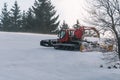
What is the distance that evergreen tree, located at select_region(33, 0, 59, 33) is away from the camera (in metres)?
69.4

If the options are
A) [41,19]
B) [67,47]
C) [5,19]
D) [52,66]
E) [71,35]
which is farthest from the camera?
[5,19]

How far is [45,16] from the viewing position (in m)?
71.8

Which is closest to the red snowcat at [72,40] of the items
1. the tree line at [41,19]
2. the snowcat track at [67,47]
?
the snowcat track at [67,47]

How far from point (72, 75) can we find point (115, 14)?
495cm

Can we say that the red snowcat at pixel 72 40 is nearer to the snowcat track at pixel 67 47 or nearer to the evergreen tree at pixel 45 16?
the snowcat track at pixel 67 47

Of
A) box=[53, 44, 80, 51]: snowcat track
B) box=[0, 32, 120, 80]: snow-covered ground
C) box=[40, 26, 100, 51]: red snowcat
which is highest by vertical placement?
box=[40, 26, 100, 51]: red snowcat

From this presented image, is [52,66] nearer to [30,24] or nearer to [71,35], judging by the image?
[71,35]

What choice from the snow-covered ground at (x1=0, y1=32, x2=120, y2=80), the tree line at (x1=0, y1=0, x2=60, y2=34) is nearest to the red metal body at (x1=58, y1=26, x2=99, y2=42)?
the snow-covered ground at (x1=0, y1=32, x2=120, y2=80)

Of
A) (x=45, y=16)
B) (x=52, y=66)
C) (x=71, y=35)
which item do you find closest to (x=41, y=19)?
(x=45, y=16)

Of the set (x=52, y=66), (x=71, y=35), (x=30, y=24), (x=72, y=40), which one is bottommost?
(x=52, y=66)

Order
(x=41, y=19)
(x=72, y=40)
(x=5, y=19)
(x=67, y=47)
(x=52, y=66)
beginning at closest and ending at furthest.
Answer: (x=52, y=66), (x=67, y=47), (x=72, y=40), (x=41, y=19), (x=5, y=19)

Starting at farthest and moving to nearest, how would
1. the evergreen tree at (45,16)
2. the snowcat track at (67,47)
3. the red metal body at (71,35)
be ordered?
the evergreen tree at (45,16) < the red metal body at (71,35) < the snowcat track at (67,47)

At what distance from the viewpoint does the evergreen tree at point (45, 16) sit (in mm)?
69438

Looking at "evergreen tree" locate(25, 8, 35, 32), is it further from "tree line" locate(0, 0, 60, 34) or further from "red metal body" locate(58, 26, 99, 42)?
"red metal body" locate(58, 26, 99, 42)
